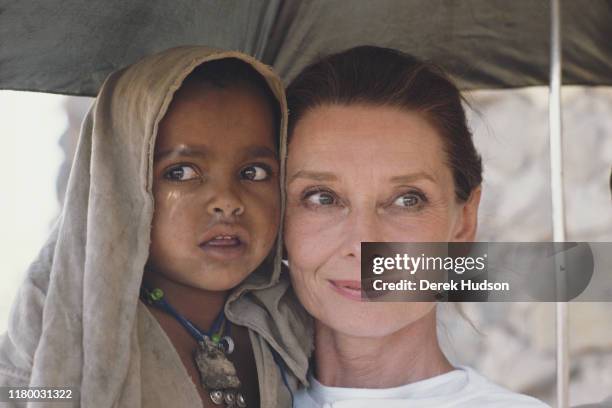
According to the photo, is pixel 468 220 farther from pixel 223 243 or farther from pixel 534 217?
pixel 223 243

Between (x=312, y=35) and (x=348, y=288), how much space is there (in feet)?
1.66

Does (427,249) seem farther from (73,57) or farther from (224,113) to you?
(73,57)

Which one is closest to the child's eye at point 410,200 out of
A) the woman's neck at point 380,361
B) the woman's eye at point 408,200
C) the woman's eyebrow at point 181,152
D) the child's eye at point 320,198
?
the woman's eye at point 408,200

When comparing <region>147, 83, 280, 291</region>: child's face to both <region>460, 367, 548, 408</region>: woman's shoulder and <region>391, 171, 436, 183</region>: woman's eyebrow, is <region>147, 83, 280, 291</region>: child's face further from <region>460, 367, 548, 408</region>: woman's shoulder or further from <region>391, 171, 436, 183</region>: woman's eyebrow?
<region>460, 367, 548, 408</region>: woman's shoulder

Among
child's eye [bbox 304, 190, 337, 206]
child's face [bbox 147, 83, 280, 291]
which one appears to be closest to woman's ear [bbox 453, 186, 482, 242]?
child's eye [bbox 304, 190, 337, 206]

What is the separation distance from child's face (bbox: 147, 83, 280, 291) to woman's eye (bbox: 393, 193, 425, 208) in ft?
0.68

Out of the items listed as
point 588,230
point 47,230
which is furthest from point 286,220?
point 588,230

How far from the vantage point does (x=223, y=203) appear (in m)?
1.27

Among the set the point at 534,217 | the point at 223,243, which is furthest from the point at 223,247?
the point at 534,217

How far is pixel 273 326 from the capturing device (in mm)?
1392

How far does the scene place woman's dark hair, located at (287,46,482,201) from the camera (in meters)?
1.39

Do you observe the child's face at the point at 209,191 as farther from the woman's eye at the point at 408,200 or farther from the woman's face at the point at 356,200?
the woman's eye at the point at 408,200

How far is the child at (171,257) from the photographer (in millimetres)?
1181

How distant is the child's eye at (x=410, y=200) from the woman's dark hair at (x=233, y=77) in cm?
22
